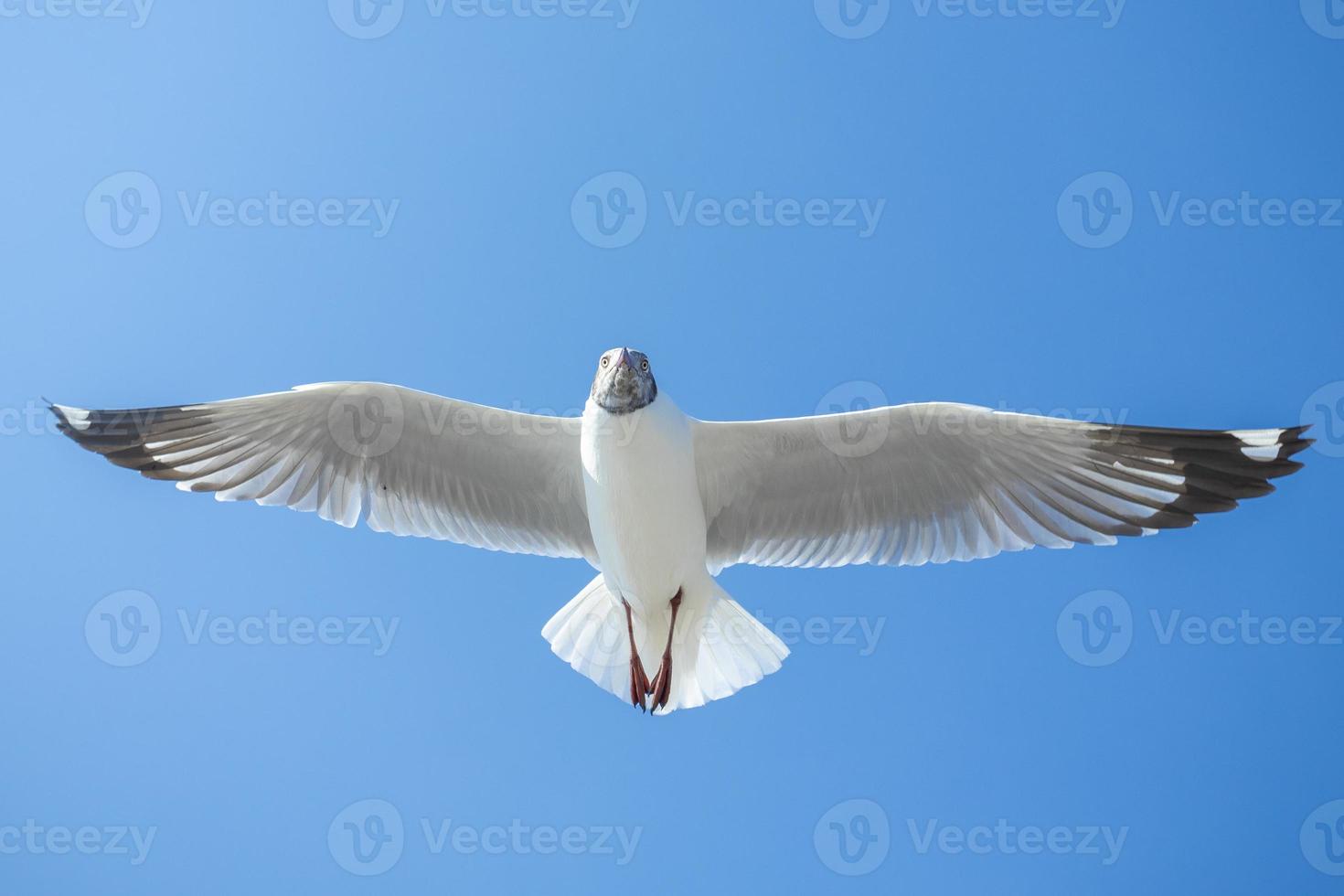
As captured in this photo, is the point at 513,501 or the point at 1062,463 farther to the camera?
the point at 513,501

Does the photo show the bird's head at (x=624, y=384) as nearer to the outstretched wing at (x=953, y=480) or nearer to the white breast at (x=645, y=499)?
the white breast at (x=645, y=499)

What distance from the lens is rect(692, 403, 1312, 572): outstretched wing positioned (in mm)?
4879

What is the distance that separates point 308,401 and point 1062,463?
3344 mm

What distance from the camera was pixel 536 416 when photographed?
524 cm

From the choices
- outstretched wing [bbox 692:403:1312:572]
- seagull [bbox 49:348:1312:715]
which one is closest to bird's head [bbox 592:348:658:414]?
seagull [bbox 49:348:1312:715]

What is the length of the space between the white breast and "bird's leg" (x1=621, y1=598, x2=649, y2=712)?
0.31ft

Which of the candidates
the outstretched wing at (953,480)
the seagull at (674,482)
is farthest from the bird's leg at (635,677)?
the outstretched wing at (953,480)

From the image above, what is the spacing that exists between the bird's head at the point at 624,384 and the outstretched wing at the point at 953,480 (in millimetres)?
398

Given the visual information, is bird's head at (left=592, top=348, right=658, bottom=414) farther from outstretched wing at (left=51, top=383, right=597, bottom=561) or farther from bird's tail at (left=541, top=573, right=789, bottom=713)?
bird's tail at (left=541, top=573, right=789, bottom=713)

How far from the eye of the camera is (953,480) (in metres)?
5.22

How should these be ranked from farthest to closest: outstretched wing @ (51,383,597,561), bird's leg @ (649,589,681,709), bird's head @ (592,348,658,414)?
bird's leg @ (649,589,681,709) → outstretched wing @ (51,383,597,561) → bird's head @ (592,348,658,414)

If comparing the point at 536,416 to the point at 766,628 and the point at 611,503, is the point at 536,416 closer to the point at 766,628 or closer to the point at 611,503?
the point at 611,503

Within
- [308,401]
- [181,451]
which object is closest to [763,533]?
[308,401]

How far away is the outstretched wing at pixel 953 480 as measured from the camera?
4879mm
